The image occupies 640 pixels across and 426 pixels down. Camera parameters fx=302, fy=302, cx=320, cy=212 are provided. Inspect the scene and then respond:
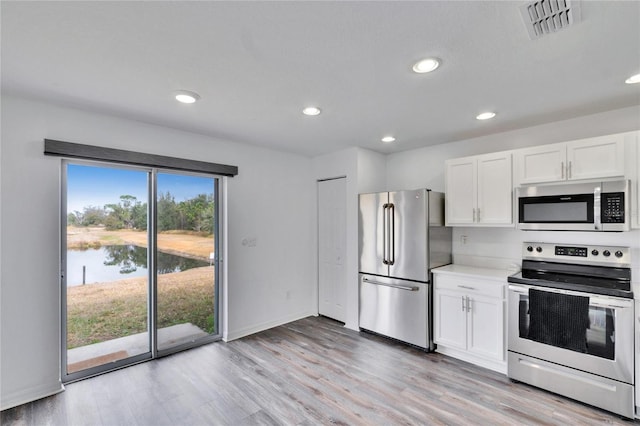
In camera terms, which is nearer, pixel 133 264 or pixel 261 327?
pixel 133 264

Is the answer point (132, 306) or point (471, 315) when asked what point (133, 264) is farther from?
point (471, 315)

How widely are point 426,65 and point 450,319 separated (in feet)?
8.36

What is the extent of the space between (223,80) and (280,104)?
559 mm

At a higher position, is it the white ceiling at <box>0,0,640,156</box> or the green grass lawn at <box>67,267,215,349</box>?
the white ceiling at <box>0,0,640,156</box>

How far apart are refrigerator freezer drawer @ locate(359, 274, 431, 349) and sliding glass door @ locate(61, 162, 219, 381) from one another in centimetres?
191

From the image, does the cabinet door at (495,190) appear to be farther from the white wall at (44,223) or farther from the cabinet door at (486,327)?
the white wall at (44,223)

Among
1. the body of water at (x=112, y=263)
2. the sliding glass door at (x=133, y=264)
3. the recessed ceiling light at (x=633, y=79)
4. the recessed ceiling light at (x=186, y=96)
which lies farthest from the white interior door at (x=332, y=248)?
the recessed ceiling light at (x=633, y=79)

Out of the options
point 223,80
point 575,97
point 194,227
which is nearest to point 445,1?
point 223,80

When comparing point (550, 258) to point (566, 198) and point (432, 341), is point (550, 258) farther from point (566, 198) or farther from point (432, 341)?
point (432, 341)

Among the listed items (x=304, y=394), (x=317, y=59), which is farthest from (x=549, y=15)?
(x=304, y=394)

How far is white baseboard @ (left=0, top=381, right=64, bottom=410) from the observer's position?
2.32 meters

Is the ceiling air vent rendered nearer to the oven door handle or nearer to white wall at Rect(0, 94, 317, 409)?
the oven door handle

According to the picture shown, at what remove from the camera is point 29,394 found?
2418 millimetres

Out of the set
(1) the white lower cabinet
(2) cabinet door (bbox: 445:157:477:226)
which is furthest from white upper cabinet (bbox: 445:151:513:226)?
(1) the white lower cabinet
